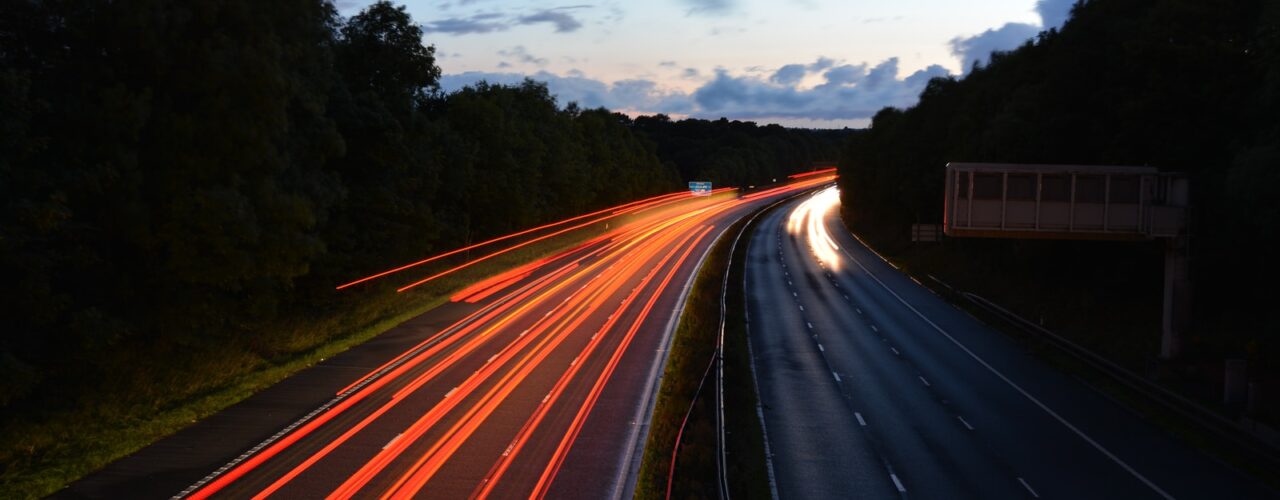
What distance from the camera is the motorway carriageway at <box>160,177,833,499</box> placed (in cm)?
1705

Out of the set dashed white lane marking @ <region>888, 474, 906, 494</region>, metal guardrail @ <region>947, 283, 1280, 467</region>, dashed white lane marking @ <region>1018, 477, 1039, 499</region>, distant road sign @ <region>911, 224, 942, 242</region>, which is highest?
distant road sign @ <region>911, 224, 942, 242</region>

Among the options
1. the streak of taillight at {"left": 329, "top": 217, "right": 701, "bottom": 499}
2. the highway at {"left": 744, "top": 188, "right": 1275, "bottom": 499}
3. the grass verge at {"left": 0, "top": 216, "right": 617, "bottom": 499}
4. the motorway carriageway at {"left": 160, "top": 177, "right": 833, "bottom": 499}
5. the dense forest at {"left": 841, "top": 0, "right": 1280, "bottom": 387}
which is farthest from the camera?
the dense forest at {"left": 841, "top": 0, "right": 1280, "bottom": 387}

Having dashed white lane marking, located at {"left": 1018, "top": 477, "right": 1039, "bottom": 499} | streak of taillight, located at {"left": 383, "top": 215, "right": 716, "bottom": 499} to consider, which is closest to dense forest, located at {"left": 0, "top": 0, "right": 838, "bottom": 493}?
streak of taillight, located at {"left": 383, "top": 215, "right": 716, "bottom": 499}

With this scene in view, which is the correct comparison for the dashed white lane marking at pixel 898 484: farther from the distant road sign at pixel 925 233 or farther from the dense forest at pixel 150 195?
the distant road sign at pixel 925 233

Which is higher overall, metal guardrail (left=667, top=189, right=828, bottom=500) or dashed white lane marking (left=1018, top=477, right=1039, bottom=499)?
metal guardrail (left=667, top=189, right=828, bottom=500)

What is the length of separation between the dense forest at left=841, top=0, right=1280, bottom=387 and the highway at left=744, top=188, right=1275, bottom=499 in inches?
170

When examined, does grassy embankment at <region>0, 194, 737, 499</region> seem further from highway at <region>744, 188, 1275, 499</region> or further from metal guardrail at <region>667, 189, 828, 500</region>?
highway at <region>744, 188, 1275, 499</region>

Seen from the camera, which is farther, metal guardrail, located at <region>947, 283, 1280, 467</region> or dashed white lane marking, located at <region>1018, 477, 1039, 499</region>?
metal guardrail, located at <region>947, 283, 1280, 467</region>

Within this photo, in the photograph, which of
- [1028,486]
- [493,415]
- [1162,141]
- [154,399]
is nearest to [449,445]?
[493,415]

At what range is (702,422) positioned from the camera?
22125mm

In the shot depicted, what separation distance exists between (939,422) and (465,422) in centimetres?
1185

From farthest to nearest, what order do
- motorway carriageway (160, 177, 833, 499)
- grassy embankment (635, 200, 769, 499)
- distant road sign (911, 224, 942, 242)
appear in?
distant road sign (911, 224, 942, 242)
grassy embankment (635, 200, 769, 499)
motorway carriageway (160, 177, 833, 499)

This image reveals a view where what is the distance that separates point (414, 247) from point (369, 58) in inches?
378

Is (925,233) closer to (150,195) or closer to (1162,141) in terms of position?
(1162,141)
